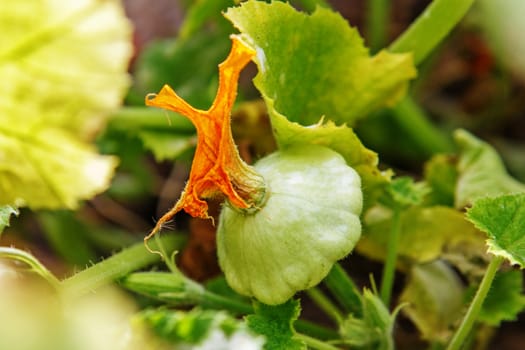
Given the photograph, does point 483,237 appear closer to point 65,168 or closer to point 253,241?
point 253,241

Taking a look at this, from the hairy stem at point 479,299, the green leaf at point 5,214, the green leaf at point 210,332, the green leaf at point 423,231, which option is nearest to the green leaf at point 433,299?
the green leaf at point 423,231

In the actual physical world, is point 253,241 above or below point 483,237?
below

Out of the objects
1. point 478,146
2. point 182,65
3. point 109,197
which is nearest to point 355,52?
point 478,146

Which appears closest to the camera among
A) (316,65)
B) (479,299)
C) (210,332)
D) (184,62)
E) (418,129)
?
(210,332)

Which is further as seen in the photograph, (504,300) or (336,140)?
(504,300)

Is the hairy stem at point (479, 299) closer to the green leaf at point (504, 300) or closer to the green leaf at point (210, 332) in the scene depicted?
the green leaf at point (504, 300)

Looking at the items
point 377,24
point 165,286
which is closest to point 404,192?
point 165,286

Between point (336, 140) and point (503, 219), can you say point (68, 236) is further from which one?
point (503, 219)
